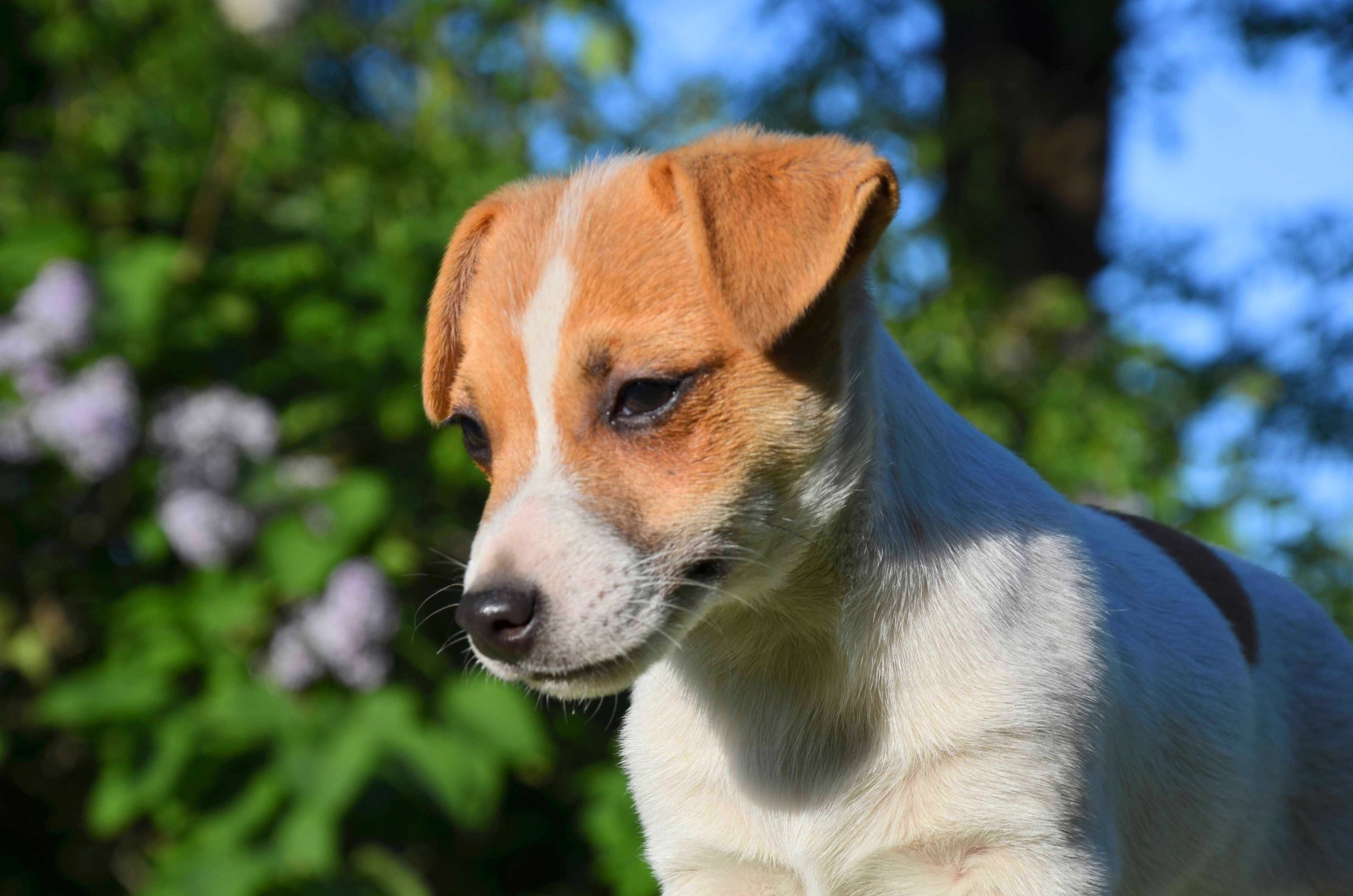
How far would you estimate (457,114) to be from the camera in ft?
19.9

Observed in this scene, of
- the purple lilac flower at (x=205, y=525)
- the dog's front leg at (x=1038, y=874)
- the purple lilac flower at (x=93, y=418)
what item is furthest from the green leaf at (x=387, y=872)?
the dog's front leg at (x=1038, y=874)

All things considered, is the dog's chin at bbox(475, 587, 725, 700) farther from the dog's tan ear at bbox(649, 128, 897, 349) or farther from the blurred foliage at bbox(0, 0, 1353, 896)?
the blurred foliage at bbox(0, 0, 1353, 896)

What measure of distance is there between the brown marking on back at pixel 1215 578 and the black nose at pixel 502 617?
153cm

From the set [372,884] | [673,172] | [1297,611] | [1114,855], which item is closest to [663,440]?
[673,172]

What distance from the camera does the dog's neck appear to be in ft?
7.34

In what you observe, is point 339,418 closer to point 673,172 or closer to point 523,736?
point 523,736

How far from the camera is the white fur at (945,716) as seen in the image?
6.99 feet

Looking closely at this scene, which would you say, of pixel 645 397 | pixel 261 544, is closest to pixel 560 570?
pixel 645 397

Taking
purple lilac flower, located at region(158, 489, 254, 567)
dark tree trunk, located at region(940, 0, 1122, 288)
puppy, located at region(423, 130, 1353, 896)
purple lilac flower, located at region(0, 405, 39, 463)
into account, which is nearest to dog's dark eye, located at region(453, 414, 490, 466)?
puppy, located at region(423, 130, 1353, 896)

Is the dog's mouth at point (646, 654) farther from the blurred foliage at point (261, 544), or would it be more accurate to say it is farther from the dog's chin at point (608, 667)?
the blurred foliage at point (261, 544)

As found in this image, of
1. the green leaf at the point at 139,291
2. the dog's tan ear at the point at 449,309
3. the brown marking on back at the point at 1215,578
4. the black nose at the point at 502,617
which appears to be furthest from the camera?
the green leaf at the point at 139,291

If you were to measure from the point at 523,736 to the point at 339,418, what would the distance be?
126cm

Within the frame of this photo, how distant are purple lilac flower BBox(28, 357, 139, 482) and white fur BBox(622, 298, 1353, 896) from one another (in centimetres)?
228

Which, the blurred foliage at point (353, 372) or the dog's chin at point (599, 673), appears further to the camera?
the blurred foliage at point (353, 372)
